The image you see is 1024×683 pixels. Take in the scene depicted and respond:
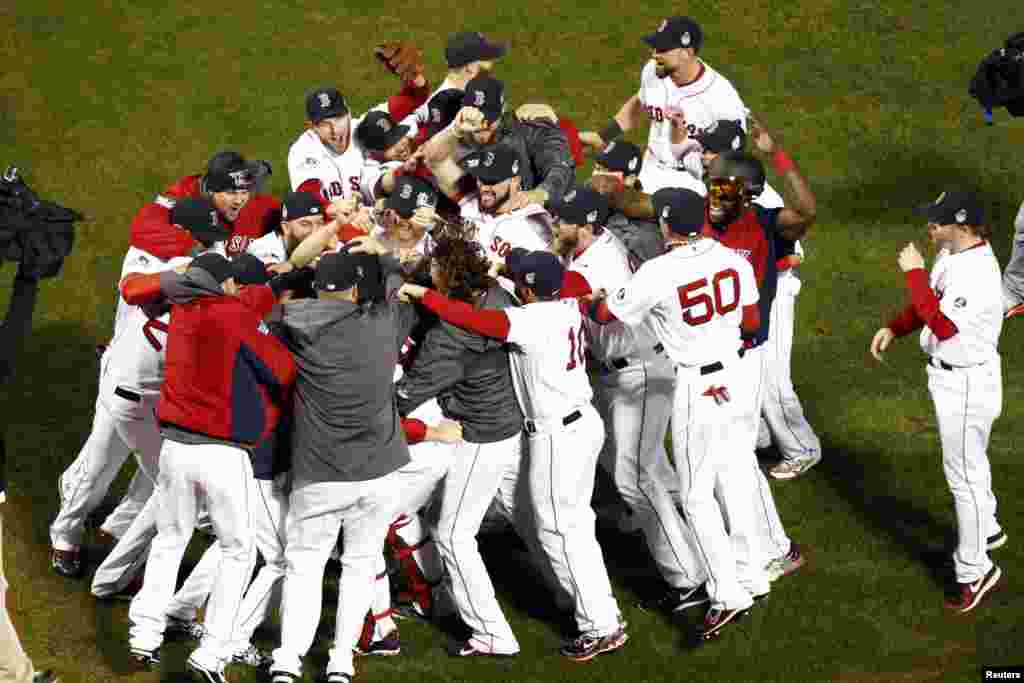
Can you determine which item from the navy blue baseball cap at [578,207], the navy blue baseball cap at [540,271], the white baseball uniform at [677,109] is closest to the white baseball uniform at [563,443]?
the navy blue baseball cap at [540,271]

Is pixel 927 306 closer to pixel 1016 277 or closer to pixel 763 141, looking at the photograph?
pixel 763 141

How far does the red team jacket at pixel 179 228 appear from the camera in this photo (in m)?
8.05

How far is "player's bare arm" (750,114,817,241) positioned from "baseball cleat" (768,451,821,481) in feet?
4.88

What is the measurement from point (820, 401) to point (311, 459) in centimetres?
411

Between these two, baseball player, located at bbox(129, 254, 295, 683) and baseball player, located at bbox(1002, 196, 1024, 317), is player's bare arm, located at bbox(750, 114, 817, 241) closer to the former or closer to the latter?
baseball player, located at bbox(1002, 196, 1024, 317)

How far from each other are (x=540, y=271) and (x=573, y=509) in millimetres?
1175

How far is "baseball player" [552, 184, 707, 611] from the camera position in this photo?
26.9 feet

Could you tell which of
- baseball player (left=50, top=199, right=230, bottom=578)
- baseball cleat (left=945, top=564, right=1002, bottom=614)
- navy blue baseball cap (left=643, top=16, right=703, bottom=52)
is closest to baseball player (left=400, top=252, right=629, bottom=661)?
baseball player (left=50, top=199, right=230, bottom=578)

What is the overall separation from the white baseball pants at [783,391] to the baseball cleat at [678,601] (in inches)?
54.6

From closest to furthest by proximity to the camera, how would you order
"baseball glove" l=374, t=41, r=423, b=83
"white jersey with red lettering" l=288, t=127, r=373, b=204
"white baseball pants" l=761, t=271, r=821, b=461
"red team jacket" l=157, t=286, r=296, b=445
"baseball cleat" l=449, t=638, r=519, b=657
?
1. "red team jacket" l=157, t=286, r=296, b=445
2. "baseball cleat" l=449, t=638, r=519, b=657
3. "white baseball pants" l=761, t=271, r=821, b=461
4. "white jersey with red lettering" l=288, t=127, r=373, b=204
5. "baseball glove" l=374, t=41, r=423, b=83

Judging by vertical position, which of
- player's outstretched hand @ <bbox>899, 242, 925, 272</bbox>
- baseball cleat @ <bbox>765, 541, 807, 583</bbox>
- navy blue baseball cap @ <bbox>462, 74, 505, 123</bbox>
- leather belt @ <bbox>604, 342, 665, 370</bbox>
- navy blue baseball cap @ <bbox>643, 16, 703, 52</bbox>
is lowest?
baseball cleat @ <bbox>765, 541, 807, 583</bbox>

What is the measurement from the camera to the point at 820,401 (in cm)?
1027

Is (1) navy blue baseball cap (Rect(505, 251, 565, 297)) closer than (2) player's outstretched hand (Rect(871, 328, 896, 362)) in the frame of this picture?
Yes

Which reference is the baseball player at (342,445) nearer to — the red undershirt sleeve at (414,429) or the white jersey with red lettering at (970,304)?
the red undershirt sleeve at (414,429)
